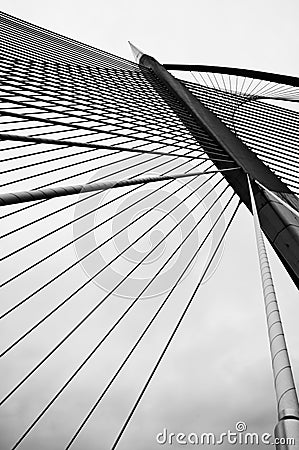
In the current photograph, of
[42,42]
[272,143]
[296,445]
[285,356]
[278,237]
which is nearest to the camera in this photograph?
[296,445]

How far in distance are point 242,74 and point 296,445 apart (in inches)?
395

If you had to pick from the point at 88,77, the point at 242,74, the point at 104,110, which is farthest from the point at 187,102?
the point at 242,74

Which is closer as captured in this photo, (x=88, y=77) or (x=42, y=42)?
(x=88, y=77)

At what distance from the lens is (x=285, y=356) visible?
135cm

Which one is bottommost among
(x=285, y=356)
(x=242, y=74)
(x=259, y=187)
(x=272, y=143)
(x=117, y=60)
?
(x=285, y=356)

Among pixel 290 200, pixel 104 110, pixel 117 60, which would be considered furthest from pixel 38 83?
pixel 117 60

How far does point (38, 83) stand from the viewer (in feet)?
14.9

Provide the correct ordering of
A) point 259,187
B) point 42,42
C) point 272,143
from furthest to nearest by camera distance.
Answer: point 42,42
point 272,143
point 259,187

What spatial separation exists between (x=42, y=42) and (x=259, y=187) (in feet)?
19.1

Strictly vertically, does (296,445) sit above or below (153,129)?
below

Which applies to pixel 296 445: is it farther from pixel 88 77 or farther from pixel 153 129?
pixel 88 77

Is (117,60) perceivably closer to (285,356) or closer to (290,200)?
(290,200)

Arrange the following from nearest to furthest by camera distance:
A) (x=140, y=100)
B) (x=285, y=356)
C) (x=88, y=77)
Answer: (x=285, y=356) < (x=140, y=100) < (x=88, y=77)

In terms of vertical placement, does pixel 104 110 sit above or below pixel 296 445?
above
